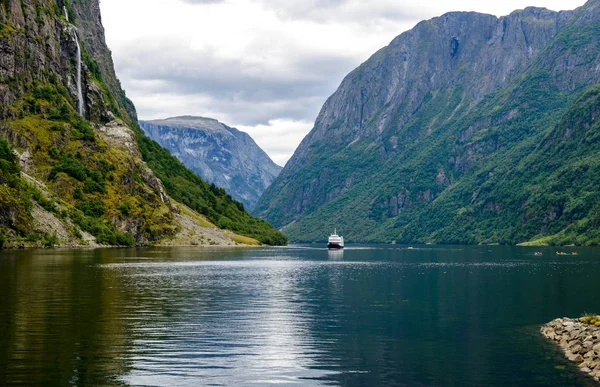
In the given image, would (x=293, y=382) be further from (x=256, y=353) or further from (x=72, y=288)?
(x=72, y=288)

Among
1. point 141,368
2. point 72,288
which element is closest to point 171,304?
point 72,288

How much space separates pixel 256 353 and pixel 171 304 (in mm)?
31829

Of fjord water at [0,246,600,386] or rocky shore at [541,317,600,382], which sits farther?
rocky shore at [541,317,600,382]

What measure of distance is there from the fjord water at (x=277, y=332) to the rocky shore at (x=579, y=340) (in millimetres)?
1027

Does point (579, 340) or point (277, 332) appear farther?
point (277, 332)

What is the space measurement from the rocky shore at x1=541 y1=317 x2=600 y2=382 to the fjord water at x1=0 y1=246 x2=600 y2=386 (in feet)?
3.37

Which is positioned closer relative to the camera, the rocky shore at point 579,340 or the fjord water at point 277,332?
the fjord water at point 277,332

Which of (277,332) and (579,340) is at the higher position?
(579,340)

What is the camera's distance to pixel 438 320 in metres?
70.4

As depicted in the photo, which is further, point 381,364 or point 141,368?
point 381,364

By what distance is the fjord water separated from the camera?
144ft

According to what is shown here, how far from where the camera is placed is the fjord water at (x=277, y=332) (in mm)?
43812

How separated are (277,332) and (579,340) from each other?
83.0 feet

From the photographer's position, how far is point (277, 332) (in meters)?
61.4
